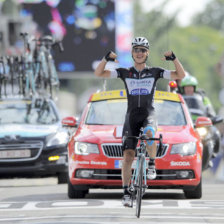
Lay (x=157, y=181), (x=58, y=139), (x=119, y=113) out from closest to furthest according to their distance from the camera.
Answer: (x=157, y=181) < (x=119, y=113) < (x=58, y=139)

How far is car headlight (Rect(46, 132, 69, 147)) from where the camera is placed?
19109 mm

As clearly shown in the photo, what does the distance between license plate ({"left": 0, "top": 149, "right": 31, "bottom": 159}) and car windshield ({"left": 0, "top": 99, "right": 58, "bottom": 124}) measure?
112cm

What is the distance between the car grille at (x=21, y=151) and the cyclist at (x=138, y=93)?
5.15 m

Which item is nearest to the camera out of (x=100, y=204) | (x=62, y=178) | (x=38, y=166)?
(x=100, y=204)

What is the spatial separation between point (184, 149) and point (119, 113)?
4.82 ft

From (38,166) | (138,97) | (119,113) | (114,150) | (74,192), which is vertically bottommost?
(38,166)

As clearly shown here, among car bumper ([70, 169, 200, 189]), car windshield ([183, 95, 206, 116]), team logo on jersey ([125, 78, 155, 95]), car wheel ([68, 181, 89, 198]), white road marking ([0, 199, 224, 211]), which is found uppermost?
team logo on jersey ([125, 78, 155, 95])

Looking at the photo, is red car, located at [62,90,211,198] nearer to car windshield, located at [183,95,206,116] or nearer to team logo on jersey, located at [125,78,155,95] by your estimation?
team logo on jersey, located at [125,78,155,95]

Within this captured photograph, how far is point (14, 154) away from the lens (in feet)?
62.7

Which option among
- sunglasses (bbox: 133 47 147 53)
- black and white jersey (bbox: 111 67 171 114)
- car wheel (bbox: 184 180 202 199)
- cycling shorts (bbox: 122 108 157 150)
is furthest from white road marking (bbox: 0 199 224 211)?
sunglasses (bbox: 133 47 147 53)

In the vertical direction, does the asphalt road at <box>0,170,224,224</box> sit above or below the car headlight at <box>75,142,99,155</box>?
below

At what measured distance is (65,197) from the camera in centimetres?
1603

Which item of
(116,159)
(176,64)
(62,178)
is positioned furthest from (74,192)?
(62,178)

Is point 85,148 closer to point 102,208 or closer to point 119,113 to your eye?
point 119,113
